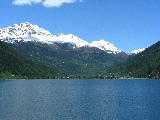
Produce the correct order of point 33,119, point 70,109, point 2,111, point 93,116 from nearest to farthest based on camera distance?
point 33,119 < point 93,116 < point 2,111 < point 70,109

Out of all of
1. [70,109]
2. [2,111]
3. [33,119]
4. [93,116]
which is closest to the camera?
[33,119]

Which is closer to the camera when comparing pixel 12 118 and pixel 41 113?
pixel 12 118

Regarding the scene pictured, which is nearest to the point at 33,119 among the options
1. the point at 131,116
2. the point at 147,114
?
the point at 131,116

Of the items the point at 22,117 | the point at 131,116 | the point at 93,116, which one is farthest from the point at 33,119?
the point at 131,116

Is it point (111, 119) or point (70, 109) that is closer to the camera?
point (111, 119)

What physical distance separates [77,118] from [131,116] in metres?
19.7

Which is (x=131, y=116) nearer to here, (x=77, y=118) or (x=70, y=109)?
(x=77, y=118)

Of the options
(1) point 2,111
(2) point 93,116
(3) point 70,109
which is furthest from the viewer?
(3) point 70,109

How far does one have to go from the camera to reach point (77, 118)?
99688 millimetres

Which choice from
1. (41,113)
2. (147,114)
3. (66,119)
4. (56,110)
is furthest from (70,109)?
(147,114)

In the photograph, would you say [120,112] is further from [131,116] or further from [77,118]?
[77,118]

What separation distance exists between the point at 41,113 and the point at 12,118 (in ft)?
44.6

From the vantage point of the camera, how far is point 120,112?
11344 centimetres

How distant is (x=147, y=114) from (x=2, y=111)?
54.3 meters
